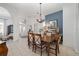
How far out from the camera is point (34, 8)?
7.34 ft

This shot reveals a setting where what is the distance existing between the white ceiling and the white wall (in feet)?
0.61

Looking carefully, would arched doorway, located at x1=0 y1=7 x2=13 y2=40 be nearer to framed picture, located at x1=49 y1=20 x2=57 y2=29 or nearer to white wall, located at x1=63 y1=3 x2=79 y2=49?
framed picture, located at x1=49 y1=20 x2=57 y2=29

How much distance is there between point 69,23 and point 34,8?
839 mm

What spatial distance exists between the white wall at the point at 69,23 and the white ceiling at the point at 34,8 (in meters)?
0.19

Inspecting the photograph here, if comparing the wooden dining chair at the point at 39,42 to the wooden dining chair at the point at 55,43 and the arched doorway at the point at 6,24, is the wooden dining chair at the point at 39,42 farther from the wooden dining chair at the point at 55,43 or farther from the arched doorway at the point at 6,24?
the arched doorway at the point at 6,24

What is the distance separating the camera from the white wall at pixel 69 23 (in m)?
2.20

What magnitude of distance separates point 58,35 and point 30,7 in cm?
88

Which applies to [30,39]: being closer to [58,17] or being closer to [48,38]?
[48,38]

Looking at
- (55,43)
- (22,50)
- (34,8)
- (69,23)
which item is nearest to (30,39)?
(22,50)

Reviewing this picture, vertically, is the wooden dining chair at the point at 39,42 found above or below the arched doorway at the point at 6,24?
below

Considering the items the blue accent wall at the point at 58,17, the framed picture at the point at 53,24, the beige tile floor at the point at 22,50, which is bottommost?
the beige tile floor at the point at 22,50

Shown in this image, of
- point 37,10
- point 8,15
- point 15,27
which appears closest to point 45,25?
point 37,10

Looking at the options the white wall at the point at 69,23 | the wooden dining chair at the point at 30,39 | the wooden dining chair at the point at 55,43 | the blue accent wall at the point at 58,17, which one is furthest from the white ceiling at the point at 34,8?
the wooden dining chair at the point at 55,43

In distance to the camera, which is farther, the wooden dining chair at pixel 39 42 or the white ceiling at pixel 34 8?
the wooden dining chair at pixel 39 42
